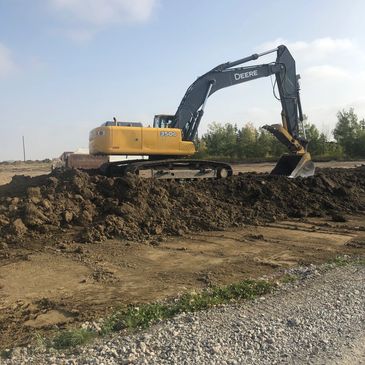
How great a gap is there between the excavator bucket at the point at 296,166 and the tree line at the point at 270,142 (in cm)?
3320

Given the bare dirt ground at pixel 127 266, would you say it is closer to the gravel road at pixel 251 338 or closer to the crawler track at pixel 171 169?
the gravel road at pixel 251 338

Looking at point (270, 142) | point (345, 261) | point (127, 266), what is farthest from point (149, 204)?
point (270, 142)

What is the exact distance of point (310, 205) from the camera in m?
14.4

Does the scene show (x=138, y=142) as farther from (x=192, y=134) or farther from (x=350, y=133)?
(x=350, y=133)

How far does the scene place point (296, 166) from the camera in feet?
58.0

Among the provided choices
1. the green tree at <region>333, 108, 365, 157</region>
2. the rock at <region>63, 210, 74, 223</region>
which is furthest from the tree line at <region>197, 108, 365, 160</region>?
the rock at <region>63, 210, 74, 223</region>

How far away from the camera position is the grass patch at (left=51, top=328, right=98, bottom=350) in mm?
4578

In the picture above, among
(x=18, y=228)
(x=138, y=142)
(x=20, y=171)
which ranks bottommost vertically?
(x=18, y=228)

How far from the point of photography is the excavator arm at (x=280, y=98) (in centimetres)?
1683

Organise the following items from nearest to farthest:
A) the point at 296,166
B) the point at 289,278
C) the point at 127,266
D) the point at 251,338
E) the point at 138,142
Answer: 1. the point at 251,338
2. the point at 289,278
3. the point at 127,266
4. the point at 138,142
5. the point at 296,166

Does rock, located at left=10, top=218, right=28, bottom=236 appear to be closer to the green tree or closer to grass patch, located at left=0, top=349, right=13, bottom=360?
grass patch, located at left=0, top=349, right=13, bottom=360

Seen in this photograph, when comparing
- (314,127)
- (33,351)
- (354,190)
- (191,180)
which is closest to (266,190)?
(191,180)

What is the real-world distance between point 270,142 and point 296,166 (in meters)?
36.3

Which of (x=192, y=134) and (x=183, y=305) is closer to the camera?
(x=183, y=305)
